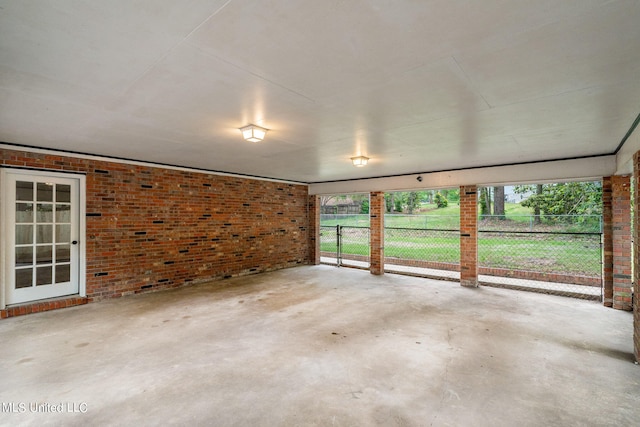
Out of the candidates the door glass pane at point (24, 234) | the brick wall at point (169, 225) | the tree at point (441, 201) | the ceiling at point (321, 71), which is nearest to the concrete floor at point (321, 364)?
the brick wall at point (169, 225)

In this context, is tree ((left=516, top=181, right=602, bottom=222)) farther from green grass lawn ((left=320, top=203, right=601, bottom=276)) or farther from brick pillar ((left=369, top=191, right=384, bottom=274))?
brick pillar ((left=369, top=191, right=384, bottom=274))

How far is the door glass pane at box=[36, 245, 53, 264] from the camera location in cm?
468

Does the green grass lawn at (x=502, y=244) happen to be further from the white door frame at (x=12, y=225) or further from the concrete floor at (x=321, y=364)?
the white door frame at (x=12, y=225)

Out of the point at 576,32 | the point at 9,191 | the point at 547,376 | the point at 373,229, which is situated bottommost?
the point at 547,376

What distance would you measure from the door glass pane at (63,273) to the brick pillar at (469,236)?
24.1 ft

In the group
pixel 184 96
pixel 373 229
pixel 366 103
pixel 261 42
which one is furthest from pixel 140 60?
pixel 373 229

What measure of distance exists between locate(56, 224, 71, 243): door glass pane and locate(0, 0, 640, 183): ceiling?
1.46 meters

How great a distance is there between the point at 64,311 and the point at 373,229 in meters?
6.30

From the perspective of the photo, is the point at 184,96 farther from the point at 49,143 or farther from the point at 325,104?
the point at 49,143

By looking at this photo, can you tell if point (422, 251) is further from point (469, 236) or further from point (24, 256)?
point (24, 256)

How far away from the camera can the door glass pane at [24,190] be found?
4.52m

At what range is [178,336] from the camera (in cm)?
362

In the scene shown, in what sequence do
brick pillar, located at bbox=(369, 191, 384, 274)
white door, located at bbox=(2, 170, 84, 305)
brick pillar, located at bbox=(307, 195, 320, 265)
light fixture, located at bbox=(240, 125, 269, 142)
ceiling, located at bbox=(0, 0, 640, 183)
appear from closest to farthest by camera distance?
ceiling, located at bbox=(0, 0, 640, 183)
light fixture, located at bbox=(240, 125, 269, 142)
white door, located at bbox=(2, 170, 84, 305)
brick pillar, located at bbox=(369, 191, 384, 274)
brick pillar, located at bbox=(307, 195, 320, 265)

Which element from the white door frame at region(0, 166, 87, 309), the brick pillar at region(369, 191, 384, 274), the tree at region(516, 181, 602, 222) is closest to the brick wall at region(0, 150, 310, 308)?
the white door frame at region(0, 166, 87, 309)
